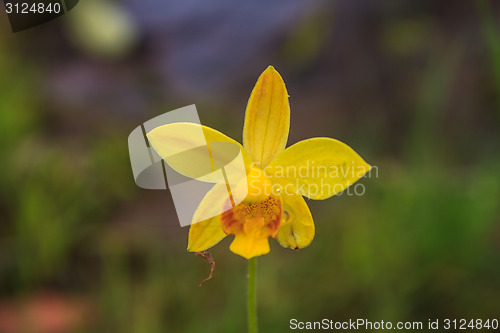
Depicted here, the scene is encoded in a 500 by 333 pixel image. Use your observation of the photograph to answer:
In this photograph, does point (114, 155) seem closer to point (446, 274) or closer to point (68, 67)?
point (68, 67)

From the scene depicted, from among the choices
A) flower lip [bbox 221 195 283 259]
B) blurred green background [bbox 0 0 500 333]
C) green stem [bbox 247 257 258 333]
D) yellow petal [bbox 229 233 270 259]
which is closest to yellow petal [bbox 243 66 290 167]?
flower lip [bbox 221 195 283 259]

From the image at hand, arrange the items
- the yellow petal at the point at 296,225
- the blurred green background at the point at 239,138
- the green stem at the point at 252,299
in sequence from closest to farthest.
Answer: the green stem at the point at 252,299
the yellow petal at the point at 296,225
the blurred green background at the point at 239,138

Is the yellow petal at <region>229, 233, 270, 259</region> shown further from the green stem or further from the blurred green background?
the blurred green background

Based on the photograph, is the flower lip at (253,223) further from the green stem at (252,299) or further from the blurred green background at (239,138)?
the blurred green background at (239,138)

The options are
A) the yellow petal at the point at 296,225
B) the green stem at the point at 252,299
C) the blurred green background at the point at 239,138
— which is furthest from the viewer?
the blurred green background at the point at 239,138

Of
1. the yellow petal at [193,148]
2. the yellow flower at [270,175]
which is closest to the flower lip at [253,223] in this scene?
the yellow flower at [270,175]

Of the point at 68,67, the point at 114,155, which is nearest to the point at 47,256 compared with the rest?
the point at 114,155
